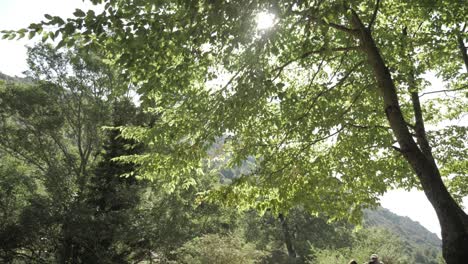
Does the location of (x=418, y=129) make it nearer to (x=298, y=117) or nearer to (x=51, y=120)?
(x=298, y=117)

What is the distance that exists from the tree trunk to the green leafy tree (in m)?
0.02

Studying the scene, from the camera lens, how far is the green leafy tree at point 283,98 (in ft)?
12.6

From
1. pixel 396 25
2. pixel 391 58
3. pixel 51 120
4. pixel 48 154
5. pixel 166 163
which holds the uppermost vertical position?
pixel 51 120

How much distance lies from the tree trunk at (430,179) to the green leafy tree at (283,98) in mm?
15

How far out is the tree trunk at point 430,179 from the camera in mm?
4520

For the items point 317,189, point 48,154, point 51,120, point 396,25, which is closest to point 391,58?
point 396,25

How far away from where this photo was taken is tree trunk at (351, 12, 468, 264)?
4520 mm

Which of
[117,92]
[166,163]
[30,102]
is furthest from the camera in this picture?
[30,102]

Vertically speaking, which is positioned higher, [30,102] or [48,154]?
[30,102]

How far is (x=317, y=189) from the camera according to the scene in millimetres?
6047

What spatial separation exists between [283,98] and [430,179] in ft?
9.23

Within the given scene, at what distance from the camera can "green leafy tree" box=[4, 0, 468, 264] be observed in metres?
3.85

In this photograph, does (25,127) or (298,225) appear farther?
(298,225)

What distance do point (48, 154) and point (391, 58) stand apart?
1026 inches
